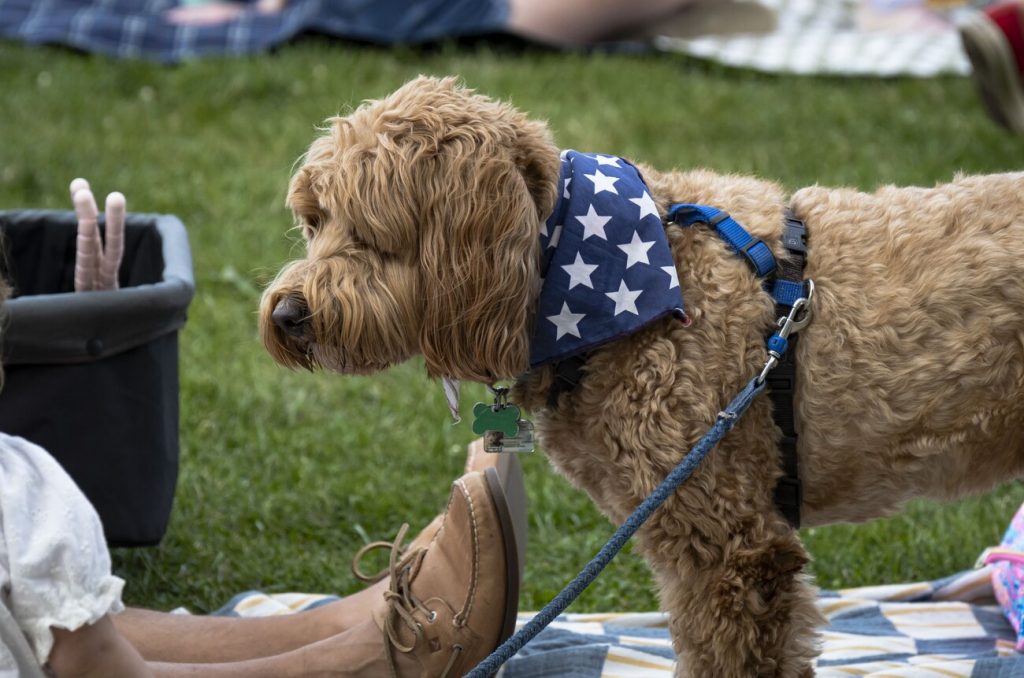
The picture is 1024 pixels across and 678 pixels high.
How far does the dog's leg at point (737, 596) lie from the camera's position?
105 inches

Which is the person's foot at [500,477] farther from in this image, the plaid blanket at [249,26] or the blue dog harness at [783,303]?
the plaid blanket at [249,26]

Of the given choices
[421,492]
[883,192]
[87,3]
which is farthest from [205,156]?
[883,192]

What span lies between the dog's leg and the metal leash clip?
0.34 metres

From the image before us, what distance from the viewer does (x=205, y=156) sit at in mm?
7461

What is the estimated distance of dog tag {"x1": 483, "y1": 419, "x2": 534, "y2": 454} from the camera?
2.86 m

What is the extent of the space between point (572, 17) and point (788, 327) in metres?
6.64

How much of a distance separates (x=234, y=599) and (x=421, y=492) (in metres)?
0.94

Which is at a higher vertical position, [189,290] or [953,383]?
[953,383]

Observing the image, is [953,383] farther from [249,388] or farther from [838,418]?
[249,388]

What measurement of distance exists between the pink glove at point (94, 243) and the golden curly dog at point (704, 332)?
3.79 feet

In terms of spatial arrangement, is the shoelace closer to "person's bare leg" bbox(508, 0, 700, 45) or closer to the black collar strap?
the black collar strap

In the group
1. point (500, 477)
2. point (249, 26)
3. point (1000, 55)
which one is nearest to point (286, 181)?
point (249, 26)

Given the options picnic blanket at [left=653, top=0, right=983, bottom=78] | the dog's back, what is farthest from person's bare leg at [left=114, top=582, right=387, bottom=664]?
picnic blanket at [left=653, top=0, right=983, bottom=78]

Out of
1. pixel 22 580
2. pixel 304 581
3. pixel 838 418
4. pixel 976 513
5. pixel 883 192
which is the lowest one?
pixel 304 581
